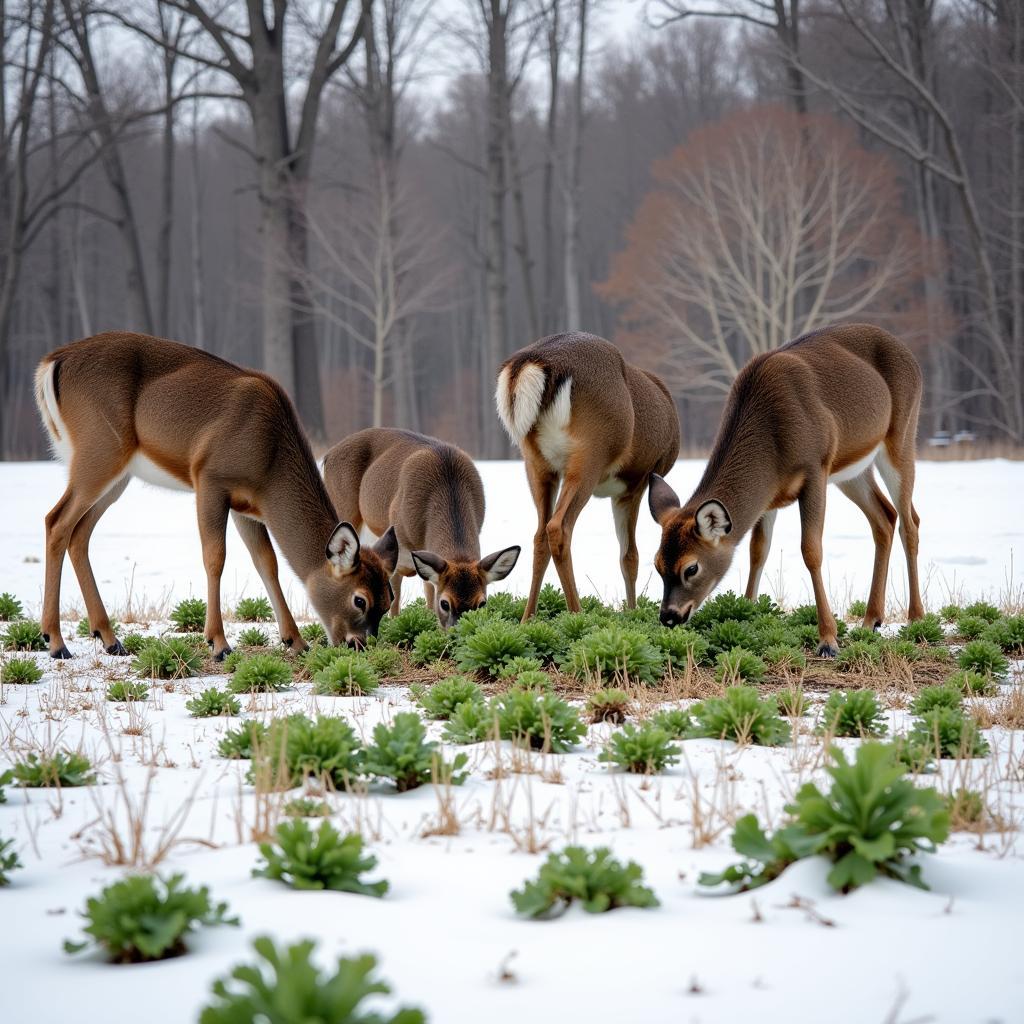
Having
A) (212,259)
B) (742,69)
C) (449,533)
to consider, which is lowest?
(449,533)

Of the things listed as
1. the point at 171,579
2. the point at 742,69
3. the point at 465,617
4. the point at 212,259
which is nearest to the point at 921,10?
the point at 742,69

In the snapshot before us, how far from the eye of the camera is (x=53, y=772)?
4.22 m

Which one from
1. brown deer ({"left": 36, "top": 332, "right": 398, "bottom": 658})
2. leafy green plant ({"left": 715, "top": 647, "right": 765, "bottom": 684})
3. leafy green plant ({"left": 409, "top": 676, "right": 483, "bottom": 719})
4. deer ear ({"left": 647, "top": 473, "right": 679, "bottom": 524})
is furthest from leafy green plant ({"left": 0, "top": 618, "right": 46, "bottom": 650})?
leafy green plant ({"left": 715, "top": 647, "right": 765, "bottom": 684})

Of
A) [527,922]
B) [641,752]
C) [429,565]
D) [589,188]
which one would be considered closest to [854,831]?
[527,922]

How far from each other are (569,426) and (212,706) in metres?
3.33

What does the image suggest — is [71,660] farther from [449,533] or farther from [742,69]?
[742,69]

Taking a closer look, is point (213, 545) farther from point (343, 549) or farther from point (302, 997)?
point (302, 997)

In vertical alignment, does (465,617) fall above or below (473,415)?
below

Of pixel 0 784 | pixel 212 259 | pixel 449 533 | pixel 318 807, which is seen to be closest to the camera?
pixel 318 807

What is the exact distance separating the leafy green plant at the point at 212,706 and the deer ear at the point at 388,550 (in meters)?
1.94

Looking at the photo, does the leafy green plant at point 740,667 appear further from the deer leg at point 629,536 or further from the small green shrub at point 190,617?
the small green shrub at point 190,617

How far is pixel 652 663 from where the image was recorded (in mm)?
6305

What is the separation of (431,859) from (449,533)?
16.0 feet

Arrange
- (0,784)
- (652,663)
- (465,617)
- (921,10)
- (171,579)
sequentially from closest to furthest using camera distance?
(0,784) < (652,663) < (465,617) < (171,579) < (921,10)
